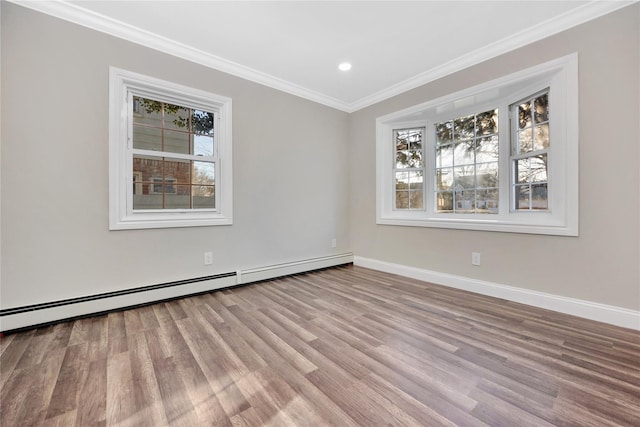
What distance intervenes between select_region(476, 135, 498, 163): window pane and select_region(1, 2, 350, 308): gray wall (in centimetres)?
269

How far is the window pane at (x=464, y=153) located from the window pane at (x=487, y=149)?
6 cm

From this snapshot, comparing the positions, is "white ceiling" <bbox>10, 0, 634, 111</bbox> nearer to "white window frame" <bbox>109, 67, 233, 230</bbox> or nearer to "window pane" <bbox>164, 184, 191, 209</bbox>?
"white window frame" <bbox>109, 67, 233, 230</bbox>

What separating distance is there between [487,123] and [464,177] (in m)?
0.65

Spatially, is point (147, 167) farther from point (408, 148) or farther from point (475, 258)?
point (475, 258)

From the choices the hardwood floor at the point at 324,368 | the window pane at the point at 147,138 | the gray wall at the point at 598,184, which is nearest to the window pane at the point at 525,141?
the gray wall at the point at 598,184

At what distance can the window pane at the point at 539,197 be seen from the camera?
2.55m

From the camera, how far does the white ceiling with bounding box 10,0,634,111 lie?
7.00 ft

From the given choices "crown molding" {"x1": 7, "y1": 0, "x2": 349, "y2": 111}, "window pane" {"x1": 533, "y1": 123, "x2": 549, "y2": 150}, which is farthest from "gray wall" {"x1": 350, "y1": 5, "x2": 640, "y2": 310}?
"crown molding" {"x1": 7, "y1": 0, "x2": 349, "y2": 111}

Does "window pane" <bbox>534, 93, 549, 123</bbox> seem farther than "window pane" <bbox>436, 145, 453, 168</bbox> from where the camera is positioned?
No

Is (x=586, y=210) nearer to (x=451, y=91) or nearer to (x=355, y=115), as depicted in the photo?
(x=451, y=91)

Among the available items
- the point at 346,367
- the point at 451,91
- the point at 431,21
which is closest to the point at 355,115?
the point at 451,91

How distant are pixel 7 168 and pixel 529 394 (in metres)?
3.68

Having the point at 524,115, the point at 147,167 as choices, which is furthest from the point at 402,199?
the point at 147,167

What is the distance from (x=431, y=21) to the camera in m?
2.31
